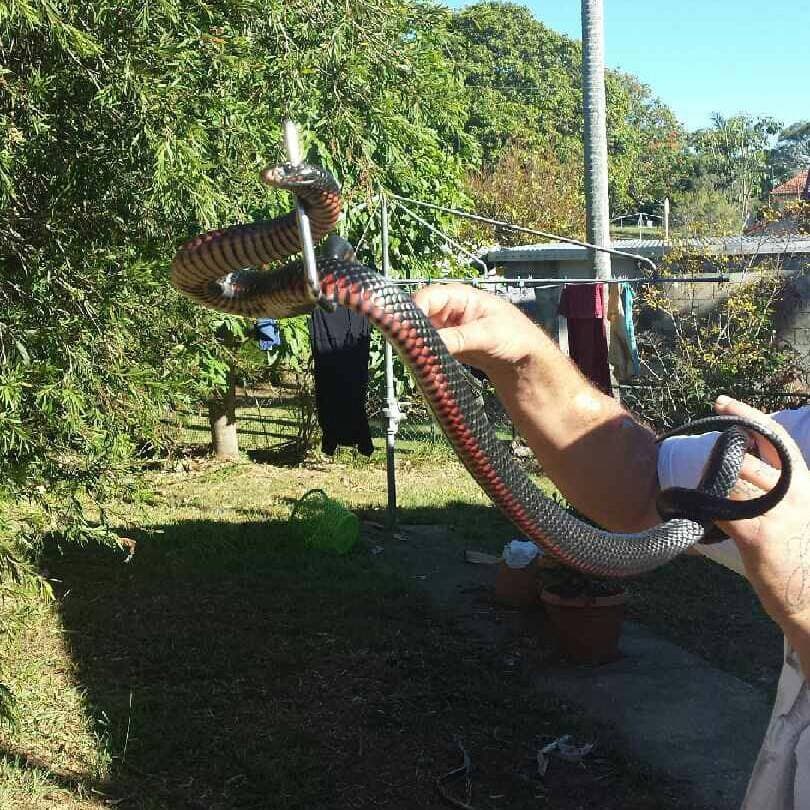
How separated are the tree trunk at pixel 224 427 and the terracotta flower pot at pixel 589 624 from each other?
6.76 metres

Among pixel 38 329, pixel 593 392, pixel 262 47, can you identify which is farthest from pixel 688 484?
pixel 262 47

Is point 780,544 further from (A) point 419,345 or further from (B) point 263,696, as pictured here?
(B) point 263,696

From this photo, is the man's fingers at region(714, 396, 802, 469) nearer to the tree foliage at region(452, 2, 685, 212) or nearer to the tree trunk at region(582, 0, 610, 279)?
the tree trunk at region(582, 0, 610, 279)

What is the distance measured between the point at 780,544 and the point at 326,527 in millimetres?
7052

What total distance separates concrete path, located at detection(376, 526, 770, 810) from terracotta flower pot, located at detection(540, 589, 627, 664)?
3.2 inches

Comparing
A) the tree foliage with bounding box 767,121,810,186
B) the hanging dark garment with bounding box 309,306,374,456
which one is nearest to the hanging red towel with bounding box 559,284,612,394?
the hanging dark garment with bounding box 309,306,374,456

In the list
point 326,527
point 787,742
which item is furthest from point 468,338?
point 326,527

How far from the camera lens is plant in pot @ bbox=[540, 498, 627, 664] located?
607 centimetres

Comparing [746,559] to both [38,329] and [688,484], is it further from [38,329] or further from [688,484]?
[38,329]

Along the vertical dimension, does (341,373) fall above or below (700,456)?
below

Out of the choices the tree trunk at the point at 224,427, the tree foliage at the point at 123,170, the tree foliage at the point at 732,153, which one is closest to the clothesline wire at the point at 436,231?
the tree trunk at the point at 224,427

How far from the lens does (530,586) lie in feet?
23.0

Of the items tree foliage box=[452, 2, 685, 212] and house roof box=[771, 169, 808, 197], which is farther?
tree foliage box=[452, 2, 685, 212]

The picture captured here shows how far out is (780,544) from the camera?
1550 mm
